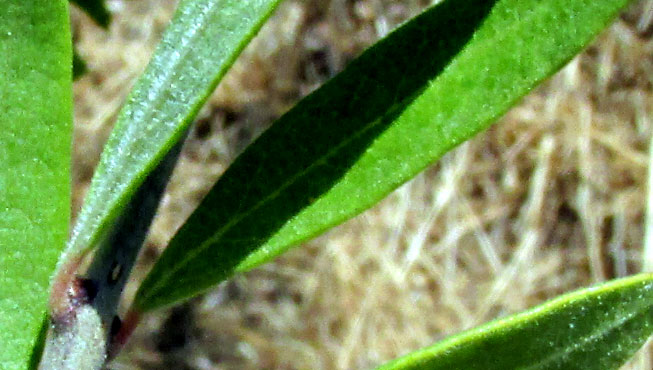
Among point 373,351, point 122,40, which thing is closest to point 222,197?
point 373,351

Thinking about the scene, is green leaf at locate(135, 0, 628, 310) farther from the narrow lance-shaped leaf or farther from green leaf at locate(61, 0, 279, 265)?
the narrow lance-shaped leaf

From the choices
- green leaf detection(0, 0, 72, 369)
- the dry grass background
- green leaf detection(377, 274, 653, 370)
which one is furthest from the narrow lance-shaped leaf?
the dry grass background

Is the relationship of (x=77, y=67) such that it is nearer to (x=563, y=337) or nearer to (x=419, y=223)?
(x=563, y=337)

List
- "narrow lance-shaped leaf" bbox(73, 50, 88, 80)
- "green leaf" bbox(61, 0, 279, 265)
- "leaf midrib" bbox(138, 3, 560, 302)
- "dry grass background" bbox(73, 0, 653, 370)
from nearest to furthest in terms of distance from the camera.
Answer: "green leaf" bbox(61, 0, 279, 265), "leaf midrib" bbox(138, 3, 560, 302), "narrow lance-shaped leaf" bbox(73, 50, 88, 80), "dry grass background" bbox(73, 0, 653, 370)

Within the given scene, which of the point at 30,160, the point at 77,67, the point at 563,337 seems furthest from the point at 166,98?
the point at 77,67

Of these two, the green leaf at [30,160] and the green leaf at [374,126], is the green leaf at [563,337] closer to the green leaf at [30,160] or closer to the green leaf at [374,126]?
the green leaf at [374,126]

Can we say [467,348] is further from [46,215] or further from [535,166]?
[535,166]
